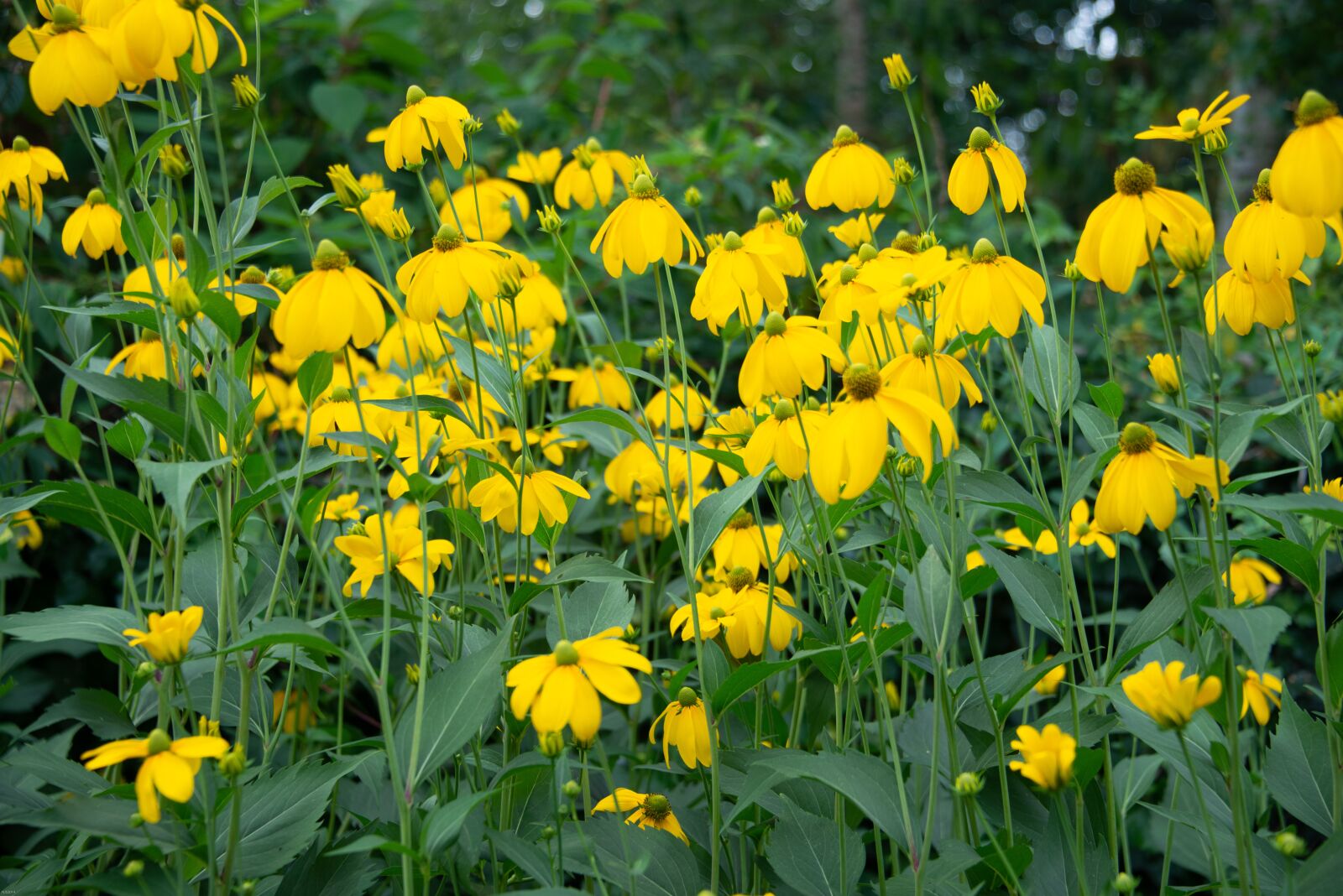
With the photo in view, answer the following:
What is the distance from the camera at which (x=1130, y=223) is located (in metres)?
1.00

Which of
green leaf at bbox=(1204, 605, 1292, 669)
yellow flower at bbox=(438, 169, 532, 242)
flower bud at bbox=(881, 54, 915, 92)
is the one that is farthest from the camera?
yellow flower at bbox=(438, 169, 532, 242)

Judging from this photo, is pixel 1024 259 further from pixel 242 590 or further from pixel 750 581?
pixel 242 590

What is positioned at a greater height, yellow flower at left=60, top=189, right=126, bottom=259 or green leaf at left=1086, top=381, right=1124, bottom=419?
yellow flower at left=60, top=189, right=126, bottom=259

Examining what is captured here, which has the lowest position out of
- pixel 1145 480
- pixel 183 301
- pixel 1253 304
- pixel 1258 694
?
pixel 1258 694

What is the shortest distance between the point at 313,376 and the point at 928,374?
0.61m

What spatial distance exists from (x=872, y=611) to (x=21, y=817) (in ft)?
2.60

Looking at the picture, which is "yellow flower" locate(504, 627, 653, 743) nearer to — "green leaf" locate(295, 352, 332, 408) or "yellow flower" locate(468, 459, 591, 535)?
"yellow flower" locate(468, 459, 591, 535)

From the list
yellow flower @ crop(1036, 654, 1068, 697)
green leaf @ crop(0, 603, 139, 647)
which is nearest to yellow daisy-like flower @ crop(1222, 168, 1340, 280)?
yellow flower @ crop(1036, 654, 1068, 697)

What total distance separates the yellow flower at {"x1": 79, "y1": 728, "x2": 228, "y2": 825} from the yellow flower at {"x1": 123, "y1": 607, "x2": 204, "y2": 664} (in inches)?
3.0

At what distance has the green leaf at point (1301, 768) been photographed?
1103 millimetres

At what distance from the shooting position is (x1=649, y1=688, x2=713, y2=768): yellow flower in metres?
1.19

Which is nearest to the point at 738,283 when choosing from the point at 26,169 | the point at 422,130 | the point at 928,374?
the point at 928,374

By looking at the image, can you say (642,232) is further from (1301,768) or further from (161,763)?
(1301,768)

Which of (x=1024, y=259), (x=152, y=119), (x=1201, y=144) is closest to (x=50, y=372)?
(x=152, y=119)
